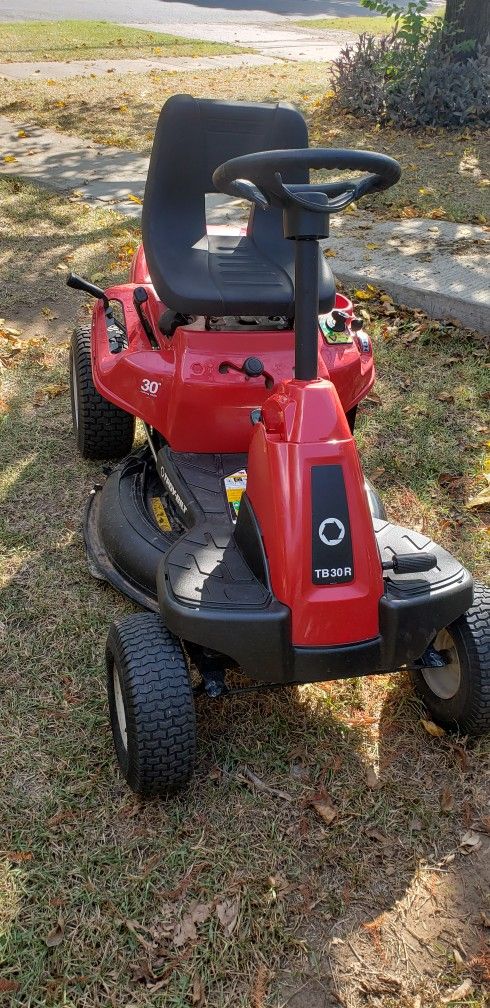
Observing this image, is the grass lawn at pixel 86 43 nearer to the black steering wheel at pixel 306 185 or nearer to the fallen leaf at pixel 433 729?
the black steering wheel at pixel 306 185

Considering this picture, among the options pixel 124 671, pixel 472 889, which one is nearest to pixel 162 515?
pixel 124 671

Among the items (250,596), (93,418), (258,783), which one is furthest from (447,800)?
(93,418)

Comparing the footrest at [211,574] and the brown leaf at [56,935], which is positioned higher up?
the footrest at [211,574]

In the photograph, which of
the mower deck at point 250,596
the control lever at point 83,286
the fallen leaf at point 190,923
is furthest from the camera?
the control lever at point 83,286

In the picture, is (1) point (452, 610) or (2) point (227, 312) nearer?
(1) point (452, 610)

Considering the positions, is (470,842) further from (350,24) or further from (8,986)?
(350,24)

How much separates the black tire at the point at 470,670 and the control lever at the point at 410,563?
0.22 m

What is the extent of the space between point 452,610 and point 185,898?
0.84 meters

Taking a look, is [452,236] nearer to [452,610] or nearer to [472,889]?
[452,610]

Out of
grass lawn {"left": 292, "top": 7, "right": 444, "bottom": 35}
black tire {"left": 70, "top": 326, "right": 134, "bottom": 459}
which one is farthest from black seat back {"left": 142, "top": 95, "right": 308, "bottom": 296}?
grass lawn {"left": 292, "top": 7, "right": 444, "bottom": 35}

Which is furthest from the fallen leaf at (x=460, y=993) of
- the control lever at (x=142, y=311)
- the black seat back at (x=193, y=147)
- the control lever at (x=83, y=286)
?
the control lever at (x=83, y=286)

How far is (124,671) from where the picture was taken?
2051 mm

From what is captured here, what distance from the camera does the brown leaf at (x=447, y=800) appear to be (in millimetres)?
2136

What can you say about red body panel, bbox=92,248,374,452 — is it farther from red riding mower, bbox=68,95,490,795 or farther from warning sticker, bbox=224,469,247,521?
warning sticker, bbox=224,469,247,521
